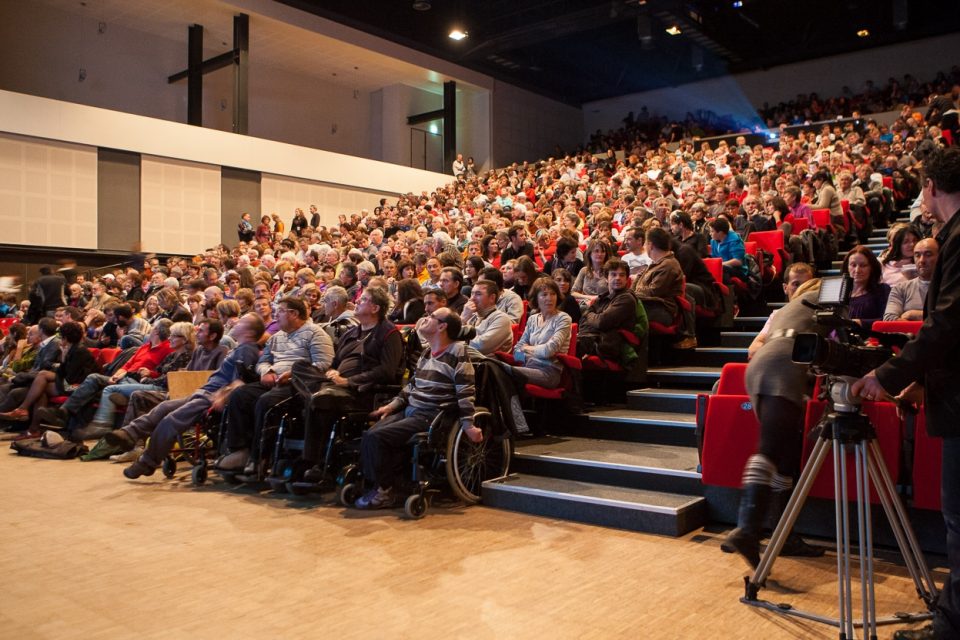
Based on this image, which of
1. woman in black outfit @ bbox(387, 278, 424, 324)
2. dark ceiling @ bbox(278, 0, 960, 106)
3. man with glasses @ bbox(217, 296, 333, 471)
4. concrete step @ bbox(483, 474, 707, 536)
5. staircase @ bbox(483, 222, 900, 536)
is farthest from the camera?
dark ceiling @ bbox(278, 0, 960, 106)

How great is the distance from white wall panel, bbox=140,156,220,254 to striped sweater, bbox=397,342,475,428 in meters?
11.7

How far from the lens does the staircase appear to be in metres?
3.42

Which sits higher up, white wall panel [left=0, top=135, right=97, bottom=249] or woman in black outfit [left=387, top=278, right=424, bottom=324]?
white wall panel [left=0, top=135, right=97, bottom=249]

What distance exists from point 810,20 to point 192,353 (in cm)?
1663

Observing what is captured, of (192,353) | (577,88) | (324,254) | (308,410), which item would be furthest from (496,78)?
(308,410)

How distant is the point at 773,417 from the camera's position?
104 inches

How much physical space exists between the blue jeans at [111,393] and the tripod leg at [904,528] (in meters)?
5.11

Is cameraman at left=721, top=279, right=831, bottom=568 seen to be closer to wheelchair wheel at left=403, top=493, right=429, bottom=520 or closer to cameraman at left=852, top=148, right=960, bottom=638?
cameraman at left=852, top=148, right=960, bottom=638

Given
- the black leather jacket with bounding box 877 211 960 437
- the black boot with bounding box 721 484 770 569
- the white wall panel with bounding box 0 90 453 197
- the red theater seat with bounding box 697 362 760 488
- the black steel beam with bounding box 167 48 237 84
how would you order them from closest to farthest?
1. the black leather jacket with bounding box 877 211 960 437
2. the black boot with bounding box 721 484 770 569
3. the red theater seat with bounding box 697 362 760 488
4. the white wall panel with bounding box 0 90 453 197
5. the black steel beam with bounding box 167 48 237 84

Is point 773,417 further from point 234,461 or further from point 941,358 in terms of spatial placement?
point 234,461

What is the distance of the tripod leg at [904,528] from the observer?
2215 mm

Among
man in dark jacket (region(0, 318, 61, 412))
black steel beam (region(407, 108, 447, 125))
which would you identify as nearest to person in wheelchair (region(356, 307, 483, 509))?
man in dark jacket (region(0, 318, 61, 412))

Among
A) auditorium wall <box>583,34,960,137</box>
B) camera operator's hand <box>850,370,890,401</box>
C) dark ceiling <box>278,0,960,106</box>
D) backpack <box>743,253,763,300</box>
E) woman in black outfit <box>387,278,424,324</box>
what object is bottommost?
camera operator's hand <box>850,370,890,401</box>

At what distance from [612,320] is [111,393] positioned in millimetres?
3879
